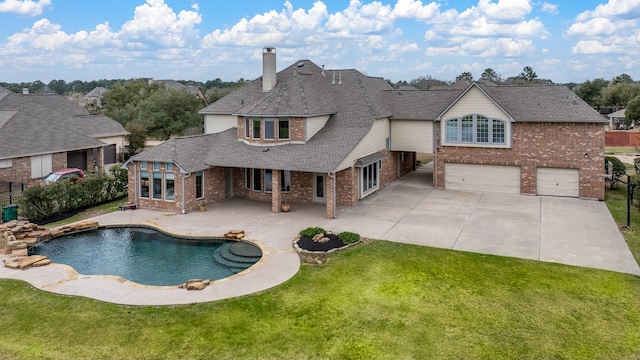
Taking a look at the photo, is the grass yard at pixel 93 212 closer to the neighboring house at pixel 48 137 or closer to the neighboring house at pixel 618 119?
the neighboring house at pixel 48 137

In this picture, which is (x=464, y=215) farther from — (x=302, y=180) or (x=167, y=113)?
(x=167, y=113)

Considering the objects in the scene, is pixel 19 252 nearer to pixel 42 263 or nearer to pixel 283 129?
pixel 42 263

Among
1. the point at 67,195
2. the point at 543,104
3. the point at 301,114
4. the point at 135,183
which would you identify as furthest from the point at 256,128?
the point at 543,104

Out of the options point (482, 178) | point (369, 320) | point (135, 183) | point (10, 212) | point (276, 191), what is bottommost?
point (369, 320)

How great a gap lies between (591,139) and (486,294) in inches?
640

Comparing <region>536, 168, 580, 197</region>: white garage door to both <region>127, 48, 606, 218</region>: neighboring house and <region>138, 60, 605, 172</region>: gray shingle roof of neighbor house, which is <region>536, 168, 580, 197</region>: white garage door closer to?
<region>127, 48, 606, 218</region>: neighboring house

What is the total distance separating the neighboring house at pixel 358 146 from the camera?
22.3 m

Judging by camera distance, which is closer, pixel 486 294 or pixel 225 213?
pixel 486 294

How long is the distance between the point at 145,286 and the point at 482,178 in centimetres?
2041

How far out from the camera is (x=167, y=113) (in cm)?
5134

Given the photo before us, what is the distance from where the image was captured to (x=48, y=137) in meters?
31.7

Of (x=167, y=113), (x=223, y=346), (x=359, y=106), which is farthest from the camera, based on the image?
(x=167, y=113)

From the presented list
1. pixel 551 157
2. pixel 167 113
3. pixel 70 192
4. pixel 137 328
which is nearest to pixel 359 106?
pixel 551 157

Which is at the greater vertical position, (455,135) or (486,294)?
(455,135)
